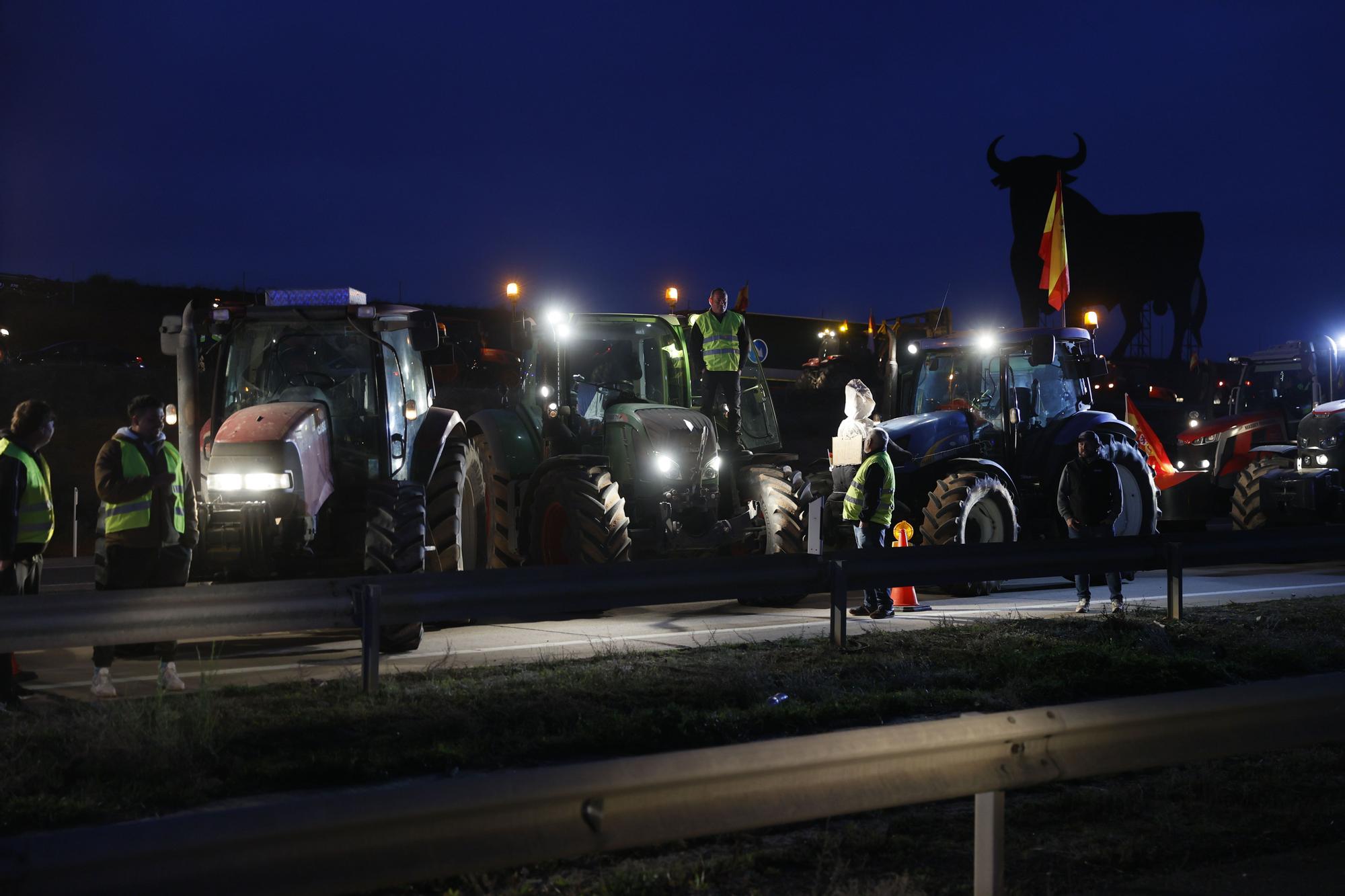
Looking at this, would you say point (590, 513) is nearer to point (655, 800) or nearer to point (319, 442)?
point (319, 442)

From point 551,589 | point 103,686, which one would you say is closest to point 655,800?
point 551,589

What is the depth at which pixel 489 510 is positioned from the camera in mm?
14250

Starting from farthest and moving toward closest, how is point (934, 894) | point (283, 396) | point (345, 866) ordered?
point (283, 396)
point (934, 894)
point (345, 866)

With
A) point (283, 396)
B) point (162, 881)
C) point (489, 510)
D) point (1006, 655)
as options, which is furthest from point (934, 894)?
point (489, 510)

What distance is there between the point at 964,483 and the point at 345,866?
1239 cm

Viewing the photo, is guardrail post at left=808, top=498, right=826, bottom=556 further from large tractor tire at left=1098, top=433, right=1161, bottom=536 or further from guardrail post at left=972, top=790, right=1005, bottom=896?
guardrail post at left=972, top=790, right=1005, bottom=896

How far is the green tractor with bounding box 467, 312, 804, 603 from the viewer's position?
13.5 metres

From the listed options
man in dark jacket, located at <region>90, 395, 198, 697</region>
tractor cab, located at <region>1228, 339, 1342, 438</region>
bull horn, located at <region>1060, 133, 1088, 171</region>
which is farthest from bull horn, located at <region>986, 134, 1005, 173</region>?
man in dark jacket, located at <region>90, 395, 198, 697</region>

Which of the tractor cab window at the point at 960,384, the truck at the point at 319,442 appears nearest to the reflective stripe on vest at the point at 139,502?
the truck at the point at 319,442

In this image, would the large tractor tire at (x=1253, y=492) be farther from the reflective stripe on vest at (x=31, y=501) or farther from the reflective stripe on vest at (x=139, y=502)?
the reflective stripe on vest at (x=31, y=501)

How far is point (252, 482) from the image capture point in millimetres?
10328

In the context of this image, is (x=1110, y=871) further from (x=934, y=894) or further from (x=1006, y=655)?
(x=1006, y=655)

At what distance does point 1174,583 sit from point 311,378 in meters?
7.41

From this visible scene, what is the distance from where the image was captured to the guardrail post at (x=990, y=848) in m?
3.95
